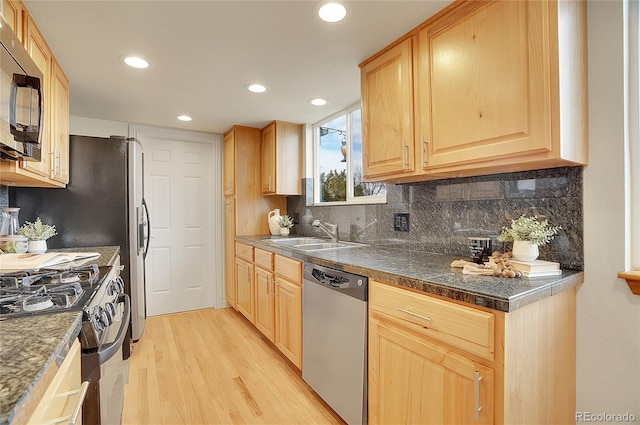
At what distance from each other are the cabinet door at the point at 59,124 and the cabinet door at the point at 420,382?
2153 millimetres

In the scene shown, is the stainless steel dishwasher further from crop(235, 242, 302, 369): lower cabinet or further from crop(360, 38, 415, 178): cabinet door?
crop(360, 38, 415, 178): cabinet door

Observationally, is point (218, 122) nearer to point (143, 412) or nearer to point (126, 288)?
point (126, 288)

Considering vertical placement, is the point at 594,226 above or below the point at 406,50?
below

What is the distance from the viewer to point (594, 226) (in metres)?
1.29

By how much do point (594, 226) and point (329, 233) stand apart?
73.6 inches

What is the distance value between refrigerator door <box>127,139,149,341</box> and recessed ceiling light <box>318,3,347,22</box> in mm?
1944

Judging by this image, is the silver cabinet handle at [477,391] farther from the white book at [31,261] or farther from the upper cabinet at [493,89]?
the white book at [31,261]

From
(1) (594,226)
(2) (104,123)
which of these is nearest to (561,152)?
(1) (594,226)

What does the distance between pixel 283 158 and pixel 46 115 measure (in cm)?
195

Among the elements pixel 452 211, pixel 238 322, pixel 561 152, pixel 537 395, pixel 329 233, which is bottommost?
pixel 238 322

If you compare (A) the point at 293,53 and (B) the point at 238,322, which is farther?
(B) the point at 238,322

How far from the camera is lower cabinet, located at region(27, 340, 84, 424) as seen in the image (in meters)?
0.58

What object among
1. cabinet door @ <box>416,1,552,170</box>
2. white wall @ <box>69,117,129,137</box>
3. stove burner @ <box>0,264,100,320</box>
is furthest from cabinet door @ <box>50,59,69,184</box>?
cabinet door @ <box>416,1,552,170</box>

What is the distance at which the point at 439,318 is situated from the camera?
1130mm
